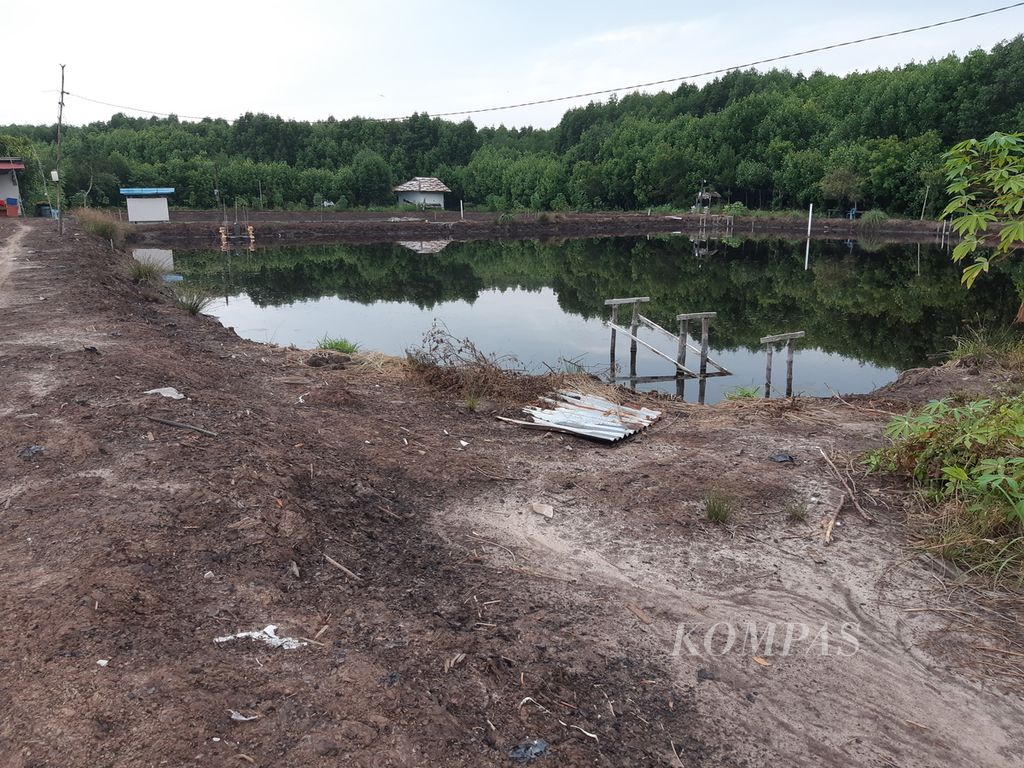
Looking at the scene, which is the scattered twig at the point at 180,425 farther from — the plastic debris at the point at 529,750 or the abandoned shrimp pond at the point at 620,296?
the abandoned shrimp pond at the point at 620,296

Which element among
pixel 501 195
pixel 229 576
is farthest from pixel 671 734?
pixel 501 195

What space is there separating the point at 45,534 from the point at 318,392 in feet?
14.1

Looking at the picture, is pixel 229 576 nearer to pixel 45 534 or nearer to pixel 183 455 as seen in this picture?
pixel 45 534

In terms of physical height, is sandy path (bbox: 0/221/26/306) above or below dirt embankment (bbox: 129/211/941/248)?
below

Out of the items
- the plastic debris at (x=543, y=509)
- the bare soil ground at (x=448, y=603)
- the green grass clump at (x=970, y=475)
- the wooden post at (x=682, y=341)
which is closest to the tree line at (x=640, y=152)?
the wooden post at (x=682, y=341)

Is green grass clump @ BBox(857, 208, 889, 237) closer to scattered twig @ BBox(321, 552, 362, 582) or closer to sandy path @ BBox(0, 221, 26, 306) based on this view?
sandy path @ BBox(0, 221, 26, 306)

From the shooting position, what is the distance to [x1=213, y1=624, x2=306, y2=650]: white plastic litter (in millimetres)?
3502

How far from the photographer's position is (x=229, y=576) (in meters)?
4.06

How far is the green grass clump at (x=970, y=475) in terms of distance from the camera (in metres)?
4.68

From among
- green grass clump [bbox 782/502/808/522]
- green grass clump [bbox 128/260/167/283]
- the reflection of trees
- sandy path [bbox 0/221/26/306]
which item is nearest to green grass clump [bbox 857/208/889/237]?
the reflection of trees

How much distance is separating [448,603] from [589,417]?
426cm

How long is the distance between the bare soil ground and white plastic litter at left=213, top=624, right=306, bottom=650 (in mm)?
45

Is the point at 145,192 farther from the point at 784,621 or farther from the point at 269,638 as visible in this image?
the point at 784,621

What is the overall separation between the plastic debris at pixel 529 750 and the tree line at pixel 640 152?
51801mm
